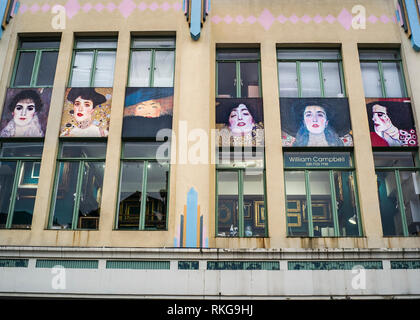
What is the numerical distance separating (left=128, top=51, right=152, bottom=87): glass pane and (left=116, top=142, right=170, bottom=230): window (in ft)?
6.82

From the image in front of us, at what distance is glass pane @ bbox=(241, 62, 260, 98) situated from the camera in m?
13.1

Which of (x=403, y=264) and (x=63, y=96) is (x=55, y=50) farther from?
(x=403, y=264)

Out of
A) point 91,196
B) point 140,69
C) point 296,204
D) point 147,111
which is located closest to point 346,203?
point 296,204

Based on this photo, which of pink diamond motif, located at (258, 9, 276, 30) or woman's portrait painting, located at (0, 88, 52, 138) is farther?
pink diamond motif, located at (258, 9, 276, 30)

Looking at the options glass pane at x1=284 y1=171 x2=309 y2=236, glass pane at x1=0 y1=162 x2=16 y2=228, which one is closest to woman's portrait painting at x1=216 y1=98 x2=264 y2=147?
glass pane at x1=284 y1=171 x2=309 y2=236

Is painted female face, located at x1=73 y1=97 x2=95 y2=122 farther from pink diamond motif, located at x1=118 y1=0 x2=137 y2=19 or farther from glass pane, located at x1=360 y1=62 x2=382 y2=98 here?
glass pane, located at x1=360 y1=62 x2=382 y2=98

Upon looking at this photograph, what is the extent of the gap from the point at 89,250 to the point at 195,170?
3449 millimetres

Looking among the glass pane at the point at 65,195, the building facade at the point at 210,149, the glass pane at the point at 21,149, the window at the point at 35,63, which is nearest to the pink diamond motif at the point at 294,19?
the building facade at the point at 210,149

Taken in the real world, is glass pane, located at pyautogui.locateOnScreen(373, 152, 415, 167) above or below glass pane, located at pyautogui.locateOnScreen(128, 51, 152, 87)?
below

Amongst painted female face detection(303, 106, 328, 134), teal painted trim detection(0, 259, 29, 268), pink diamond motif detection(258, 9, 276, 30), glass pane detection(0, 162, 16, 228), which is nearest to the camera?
teal painted trim detection(0, 259, 29, 268)

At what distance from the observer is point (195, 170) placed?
459 inches

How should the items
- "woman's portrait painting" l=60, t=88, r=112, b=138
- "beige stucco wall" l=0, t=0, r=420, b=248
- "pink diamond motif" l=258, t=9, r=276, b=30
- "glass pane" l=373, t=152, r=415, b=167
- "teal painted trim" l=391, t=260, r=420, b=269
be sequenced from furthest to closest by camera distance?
1. "pink diamond motif" l=258, t=9, r=276, b=30
2. "woman's portrait painting" l=60, t=88, r=112, b=138
3. "glass pane" l=373, t=152, r=415, b=167
4. "beige stucco wall" l=0, t=0, r=420, b=248
5. "teal painted trim" l=391, t=260, r=420, b=269

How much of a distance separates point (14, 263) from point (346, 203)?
892cm

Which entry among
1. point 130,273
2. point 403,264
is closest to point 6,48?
point 130,273
